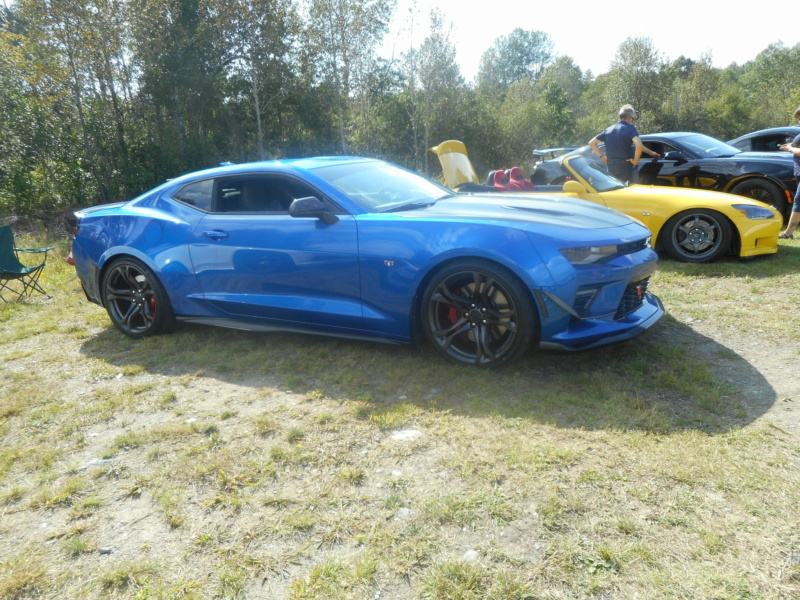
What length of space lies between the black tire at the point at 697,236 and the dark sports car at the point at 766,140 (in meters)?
5.54

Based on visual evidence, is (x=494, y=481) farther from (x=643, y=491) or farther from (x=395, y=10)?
(x=395, y=10)

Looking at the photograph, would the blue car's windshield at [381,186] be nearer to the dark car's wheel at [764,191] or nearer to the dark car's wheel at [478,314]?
the dark car's wheel at [478,314]

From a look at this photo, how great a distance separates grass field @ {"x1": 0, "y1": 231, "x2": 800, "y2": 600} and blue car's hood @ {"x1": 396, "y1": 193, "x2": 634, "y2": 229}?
3.17ft

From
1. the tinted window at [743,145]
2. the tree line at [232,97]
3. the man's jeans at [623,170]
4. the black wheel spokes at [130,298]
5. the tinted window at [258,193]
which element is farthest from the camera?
the tree line at [232,97]

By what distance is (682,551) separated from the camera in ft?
7.06

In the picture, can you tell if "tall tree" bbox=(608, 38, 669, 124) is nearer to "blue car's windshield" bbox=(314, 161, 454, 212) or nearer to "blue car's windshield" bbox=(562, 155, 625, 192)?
"blue car's windshield" bbox=(562, 155, 625, 192)

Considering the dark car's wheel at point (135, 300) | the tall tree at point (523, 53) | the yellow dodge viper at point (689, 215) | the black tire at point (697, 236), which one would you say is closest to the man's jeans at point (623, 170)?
the yellow dodge viper at point (689, 215)

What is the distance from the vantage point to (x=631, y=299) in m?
3.97

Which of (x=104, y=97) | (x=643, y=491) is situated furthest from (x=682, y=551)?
(x=104, y=97)

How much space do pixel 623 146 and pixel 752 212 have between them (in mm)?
2387

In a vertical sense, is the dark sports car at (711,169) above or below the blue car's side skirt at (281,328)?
above

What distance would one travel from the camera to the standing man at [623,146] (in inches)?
330

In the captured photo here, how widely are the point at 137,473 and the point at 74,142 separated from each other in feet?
52.5

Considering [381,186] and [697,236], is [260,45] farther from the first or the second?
[381,186]
